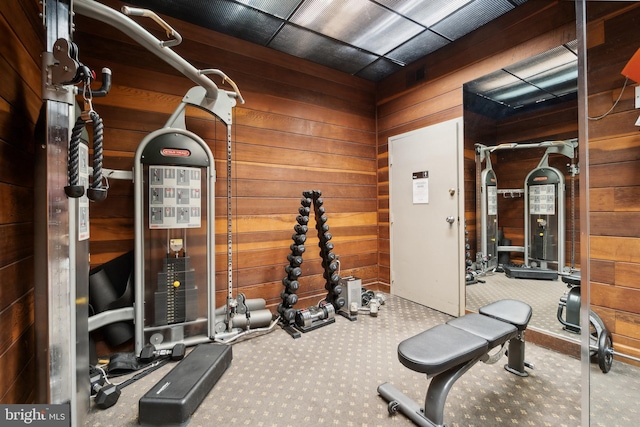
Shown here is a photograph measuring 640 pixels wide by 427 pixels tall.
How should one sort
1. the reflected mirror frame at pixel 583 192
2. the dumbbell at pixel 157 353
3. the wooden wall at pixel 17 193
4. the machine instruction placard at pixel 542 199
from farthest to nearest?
1. the machine instruction placard at pixel 542 199
2. the dumbbell at pixel 157 353
3. the wooden wall at pixel 17 193
4. the reflected mirror frame at pixel 583 192

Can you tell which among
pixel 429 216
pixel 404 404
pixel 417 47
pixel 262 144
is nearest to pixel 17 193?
pixel 262 144

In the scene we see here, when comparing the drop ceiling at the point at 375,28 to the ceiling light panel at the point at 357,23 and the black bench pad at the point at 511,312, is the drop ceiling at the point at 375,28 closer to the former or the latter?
the ceiling light panel at the point at 357,23

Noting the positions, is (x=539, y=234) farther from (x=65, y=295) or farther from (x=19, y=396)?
(x=19, y=396)

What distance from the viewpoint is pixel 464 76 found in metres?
2.88

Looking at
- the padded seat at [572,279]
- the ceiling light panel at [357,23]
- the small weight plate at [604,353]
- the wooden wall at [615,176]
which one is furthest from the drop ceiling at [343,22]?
the small weight plate at [604,353]

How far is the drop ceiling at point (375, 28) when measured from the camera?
2363mm

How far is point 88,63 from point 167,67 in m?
0.57

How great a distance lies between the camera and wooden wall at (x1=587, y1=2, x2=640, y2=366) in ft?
6.30

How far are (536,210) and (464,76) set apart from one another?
1535 millimetres

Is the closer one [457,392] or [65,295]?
[65,295]

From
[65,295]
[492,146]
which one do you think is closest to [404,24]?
[492,146]

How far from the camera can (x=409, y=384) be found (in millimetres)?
1846

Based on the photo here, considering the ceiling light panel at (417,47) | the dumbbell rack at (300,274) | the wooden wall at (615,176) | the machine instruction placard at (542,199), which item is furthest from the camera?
the ceiling light panel at (417,47)

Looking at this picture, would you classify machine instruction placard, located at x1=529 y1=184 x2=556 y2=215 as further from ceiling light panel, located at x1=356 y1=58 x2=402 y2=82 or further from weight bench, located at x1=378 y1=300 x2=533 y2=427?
ceiling light panel, located at x1=356 y1=58 x2=402 y2=82
